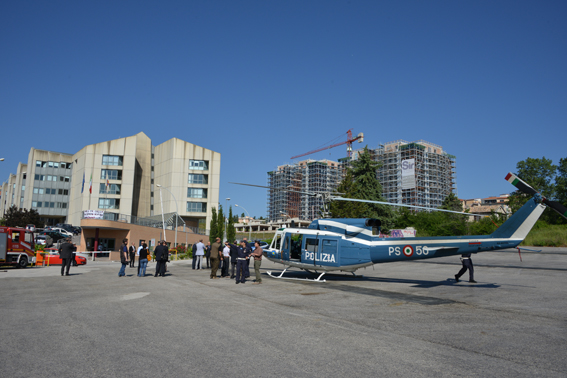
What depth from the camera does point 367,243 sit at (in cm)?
1727

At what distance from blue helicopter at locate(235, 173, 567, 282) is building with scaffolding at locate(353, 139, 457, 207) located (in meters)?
95.7

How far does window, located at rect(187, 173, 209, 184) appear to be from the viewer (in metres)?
71.9

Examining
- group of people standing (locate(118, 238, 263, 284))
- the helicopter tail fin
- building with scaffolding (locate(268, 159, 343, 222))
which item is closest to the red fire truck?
group of people standing (locate(118, 238, 263, 284))

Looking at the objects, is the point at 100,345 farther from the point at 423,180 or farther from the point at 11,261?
the point at 423,180

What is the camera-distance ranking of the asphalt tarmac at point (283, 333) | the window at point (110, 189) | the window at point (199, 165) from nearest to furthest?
1. the asphalt tarmac at point (283, 333)
2. the window at point (110, 189)
3. the window at point (199, 165)

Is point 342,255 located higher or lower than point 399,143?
lower

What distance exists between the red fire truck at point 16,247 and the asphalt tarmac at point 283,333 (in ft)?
44.3

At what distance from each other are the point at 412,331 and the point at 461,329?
110 centimetres

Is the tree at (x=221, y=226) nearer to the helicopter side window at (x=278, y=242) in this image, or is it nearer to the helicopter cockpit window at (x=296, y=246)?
the helicopter side window at (x=278, y=242)

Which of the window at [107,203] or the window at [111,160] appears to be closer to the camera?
the window at [107,203]

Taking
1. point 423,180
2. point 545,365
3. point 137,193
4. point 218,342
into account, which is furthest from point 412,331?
point 423,180

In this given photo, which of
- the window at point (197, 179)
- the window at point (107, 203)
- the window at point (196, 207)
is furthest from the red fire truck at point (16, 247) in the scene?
the window at point (197, 179)

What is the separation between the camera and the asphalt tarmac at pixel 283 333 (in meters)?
5.48

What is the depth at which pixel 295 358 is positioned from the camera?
5.89 meters
